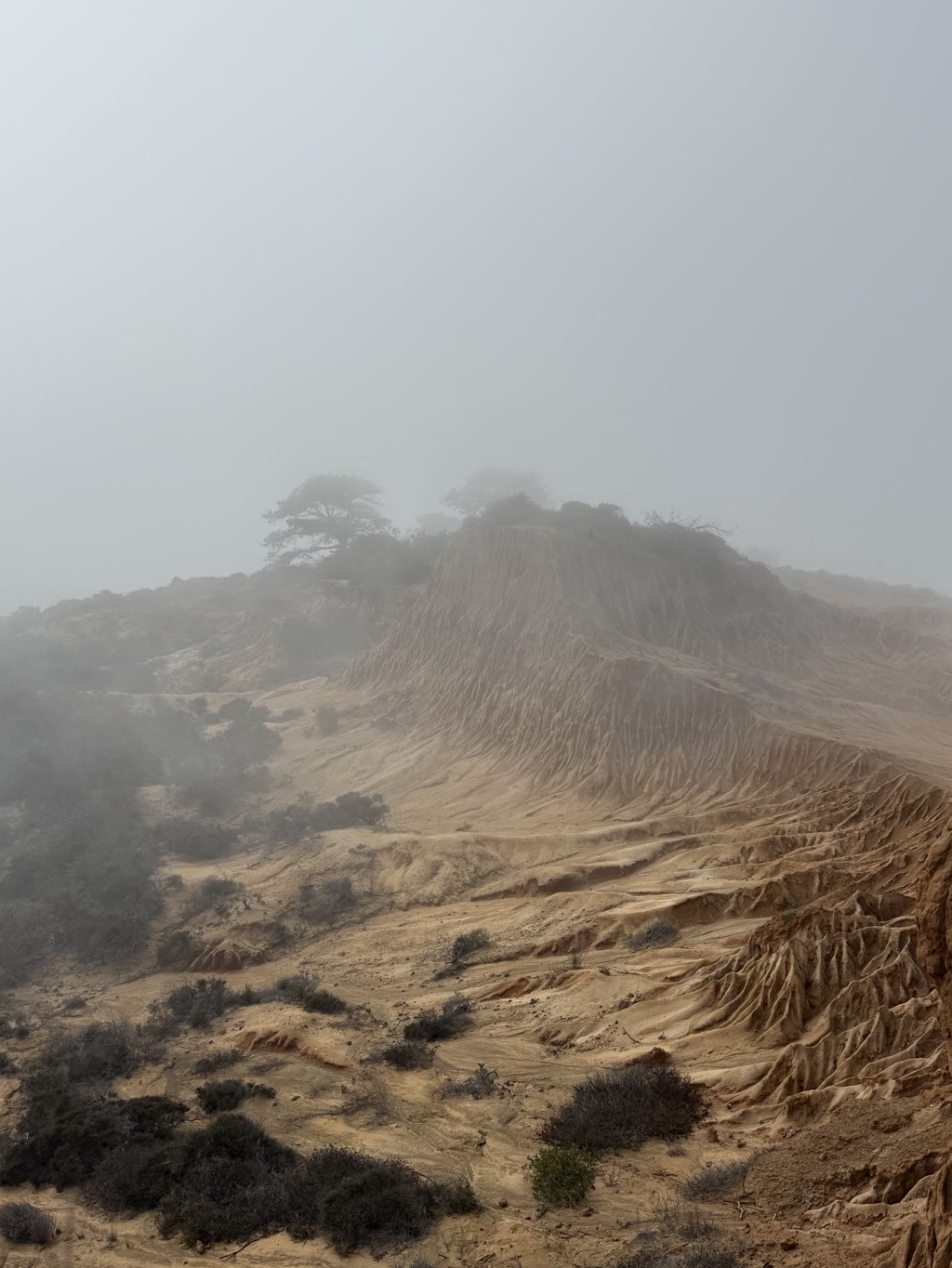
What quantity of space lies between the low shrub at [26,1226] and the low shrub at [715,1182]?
18.5 feet

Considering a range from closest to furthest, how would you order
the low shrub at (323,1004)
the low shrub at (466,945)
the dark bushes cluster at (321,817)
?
the low shrub at (323,1004) < the low shrub at (466,945) < the dark bushes cluster at (321,817)

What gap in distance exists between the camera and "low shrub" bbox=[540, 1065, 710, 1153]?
829 cm

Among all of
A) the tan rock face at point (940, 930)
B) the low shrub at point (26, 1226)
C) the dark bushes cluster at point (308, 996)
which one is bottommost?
the dark bushes cluster at point (308, 996)

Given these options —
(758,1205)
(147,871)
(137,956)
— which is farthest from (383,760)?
(758,1205)

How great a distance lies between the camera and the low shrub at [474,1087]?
9711mm

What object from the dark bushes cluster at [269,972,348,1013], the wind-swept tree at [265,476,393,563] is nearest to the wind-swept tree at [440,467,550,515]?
the wind-swept tree at [265,476,393,563]

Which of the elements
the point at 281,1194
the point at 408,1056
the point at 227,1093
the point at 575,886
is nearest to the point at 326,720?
the point at 575,886

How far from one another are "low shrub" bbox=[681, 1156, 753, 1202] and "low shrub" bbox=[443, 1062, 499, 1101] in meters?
3.03

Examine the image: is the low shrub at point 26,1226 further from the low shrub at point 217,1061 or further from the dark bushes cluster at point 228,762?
the dark bushes cluster at point 228,762

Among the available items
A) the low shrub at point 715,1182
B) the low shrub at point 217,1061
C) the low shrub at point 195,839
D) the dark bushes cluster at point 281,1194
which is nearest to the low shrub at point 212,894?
the low shrub at point 195,839

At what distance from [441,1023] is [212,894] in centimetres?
812

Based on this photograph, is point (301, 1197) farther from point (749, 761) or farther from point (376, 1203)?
point (749, 761)

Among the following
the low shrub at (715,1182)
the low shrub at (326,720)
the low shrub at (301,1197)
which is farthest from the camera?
the low shrub at (326,720)

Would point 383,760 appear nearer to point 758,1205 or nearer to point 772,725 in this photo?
point 772,725
